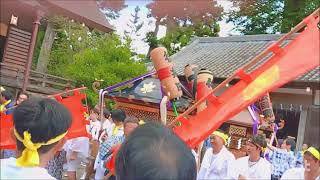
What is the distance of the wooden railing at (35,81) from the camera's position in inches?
487

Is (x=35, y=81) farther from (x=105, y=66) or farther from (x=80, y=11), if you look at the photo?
(x=80, y=11)

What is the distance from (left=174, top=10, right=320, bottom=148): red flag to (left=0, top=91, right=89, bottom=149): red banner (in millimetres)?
1027

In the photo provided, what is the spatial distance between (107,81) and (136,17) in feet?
101

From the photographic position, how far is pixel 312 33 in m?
2.93

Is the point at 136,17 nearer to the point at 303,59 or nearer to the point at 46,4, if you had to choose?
the point at 46,4

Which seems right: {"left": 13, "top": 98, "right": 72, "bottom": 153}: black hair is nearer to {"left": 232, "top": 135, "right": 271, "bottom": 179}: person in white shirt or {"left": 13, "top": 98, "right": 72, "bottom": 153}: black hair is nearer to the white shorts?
{"left": 232, "top": 135, "right": 271, "bottom": 179}: person in white shirt

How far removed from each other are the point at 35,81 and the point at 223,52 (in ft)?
21.0

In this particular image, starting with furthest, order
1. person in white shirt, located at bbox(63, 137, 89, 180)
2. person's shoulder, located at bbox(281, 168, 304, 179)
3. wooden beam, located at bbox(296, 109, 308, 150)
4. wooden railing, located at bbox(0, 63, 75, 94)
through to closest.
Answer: wooden railing, located at bbox(0, 63, 75, 94), wooden beam, located at bbox(296, 109, 308, 150), person in white shirt, located at bbox(63, 137, 89, 180), person's shoulder, located at bbox(281, 168, 304, 179)

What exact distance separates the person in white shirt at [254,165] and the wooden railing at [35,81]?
8.50m

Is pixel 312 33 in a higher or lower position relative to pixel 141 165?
higher

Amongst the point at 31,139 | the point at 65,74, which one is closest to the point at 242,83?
the point at 31,139

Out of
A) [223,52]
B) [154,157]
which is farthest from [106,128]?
[223,52]

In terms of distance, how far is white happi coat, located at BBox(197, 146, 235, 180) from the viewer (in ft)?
16.1

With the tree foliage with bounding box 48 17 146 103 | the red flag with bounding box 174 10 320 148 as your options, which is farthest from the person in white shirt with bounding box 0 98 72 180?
the tree foliage with bounding box 48 17 146 103
